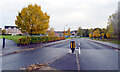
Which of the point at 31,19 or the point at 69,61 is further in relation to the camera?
the point at 31,19

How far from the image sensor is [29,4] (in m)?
17.0

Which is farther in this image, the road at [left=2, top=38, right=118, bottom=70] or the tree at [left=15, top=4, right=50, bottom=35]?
the tree at [left=15, top=4, right=50, bottom=35]

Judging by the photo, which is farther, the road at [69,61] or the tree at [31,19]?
the tree at [31,19]

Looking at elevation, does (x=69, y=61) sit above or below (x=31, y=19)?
below

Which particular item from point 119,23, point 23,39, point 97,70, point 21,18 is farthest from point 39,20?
point 119,23

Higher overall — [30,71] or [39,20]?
[39,20]

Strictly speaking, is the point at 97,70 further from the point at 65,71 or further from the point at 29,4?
the point at 29,4

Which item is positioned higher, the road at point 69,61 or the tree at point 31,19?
the tree at point 31,19

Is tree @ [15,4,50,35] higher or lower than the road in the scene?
higher

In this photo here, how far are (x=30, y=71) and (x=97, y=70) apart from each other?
3226mm

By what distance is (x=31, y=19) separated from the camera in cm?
1598

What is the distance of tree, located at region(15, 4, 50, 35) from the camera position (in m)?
15.7

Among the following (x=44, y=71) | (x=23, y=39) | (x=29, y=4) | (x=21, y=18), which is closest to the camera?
(x=44, y=71)

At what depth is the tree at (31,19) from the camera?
15.7 metres
